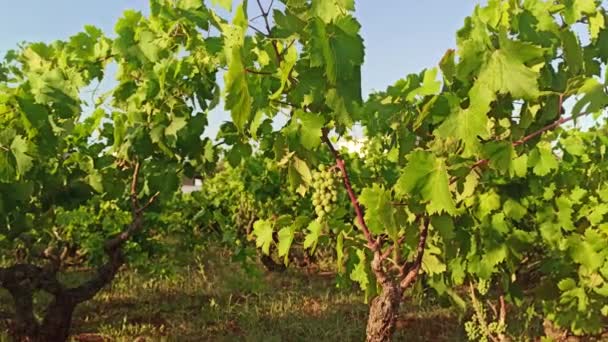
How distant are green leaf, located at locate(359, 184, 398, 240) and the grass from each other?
2793 mm

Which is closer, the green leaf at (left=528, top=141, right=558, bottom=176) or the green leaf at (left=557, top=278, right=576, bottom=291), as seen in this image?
the green leaf at (left=528, top=141, right=558, bottom=176)

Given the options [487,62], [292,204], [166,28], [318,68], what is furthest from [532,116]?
[292,204]

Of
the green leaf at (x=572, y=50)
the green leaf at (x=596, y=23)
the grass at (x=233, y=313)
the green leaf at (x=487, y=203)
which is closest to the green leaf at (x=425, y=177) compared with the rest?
the green leaf at (x=572, y=50)

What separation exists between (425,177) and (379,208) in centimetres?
24

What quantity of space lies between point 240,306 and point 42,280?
2.31 meters

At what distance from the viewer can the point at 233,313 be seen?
5.89m

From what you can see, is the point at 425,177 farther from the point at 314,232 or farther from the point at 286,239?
the point at 286,239

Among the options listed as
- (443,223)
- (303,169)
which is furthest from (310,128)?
(443,223)

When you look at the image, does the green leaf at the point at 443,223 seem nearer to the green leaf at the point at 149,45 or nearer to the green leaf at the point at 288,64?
the green leaf at the point at 288,64

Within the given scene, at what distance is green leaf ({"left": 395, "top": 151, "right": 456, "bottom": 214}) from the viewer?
216 cm

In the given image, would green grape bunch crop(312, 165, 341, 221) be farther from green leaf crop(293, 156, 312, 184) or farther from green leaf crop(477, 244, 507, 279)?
green leaf crop(477, 244, 507, 279)

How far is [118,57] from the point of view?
3939 millimetres

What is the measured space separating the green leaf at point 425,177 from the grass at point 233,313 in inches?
120

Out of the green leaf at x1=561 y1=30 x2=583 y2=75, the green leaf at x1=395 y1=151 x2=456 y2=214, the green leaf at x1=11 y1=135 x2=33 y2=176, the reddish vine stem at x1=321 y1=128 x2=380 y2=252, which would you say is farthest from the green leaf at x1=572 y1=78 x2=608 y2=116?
the green leaf at x1=11 y1=135 x2=33 y2=176
